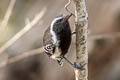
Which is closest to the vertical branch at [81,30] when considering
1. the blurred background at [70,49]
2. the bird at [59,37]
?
the bird at [59,37]

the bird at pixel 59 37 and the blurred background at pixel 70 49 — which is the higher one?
the bird at pixel 59 37

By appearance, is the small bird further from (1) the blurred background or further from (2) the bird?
(1) the blurred background

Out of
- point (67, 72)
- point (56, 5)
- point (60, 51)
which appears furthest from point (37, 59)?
point (60, 51)

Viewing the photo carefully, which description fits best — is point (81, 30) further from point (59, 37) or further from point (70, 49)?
point (70, 49)

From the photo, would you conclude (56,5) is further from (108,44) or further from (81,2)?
(81,2)

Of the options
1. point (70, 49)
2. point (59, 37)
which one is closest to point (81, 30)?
point (59, 37)

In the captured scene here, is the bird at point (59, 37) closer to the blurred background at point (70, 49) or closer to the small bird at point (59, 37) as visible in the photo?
the small bird at point (59, 37)

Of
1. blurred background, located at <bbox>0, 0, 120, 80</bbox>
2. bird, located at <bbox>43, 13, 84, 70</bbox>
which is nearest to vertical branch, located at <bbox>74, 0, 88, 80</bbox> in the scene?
bird, located at <bbox>43, 13, 84, 70</bbox>
